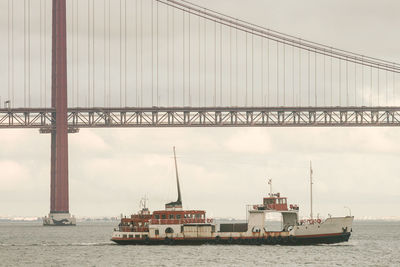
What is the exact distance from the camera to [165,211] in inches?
4240

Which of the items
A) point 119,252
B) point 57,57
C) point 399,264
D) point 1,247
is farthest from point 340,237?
point 57,57

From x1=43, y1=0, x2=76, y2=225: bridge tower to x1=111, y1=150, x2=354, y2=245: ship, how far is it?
168 ft

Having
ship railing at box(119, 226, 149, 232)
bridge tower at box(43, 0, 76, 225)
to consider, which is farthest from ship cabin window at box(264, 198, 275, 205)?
bridge tower at box(43, 0, 76, 225)

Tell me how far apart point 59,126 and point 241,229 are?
197ft

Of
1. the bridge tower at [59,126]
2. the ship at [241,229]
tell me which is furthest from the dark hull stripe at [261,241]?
the bridge tower at [59,126]

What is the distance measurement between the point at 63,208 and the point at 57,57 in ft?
73.4

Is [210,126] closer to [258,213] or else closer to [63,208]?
[63,208]

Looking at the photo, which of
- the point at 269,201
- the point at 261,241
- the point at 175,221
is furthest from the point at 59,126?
the point at 261,241

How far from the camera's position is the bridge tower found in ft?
523

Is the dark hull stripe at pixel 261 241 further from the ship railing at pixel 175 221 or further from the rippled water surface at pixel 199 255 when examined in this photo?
the ship railing at pixel 175 221

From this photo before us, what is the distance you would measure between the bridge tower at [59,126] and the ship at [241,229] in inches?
2011

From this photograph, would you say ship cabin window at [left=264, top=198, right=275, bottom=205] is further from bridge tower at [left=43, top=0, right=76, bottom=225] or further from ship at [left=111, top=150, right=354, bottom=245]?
bridge tower at [left=43, top=0, right=76, bottom=225]

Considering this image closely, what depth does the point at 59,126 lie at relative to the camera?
161 m

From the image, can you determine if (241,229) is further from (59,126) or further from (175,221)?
(59,126)
